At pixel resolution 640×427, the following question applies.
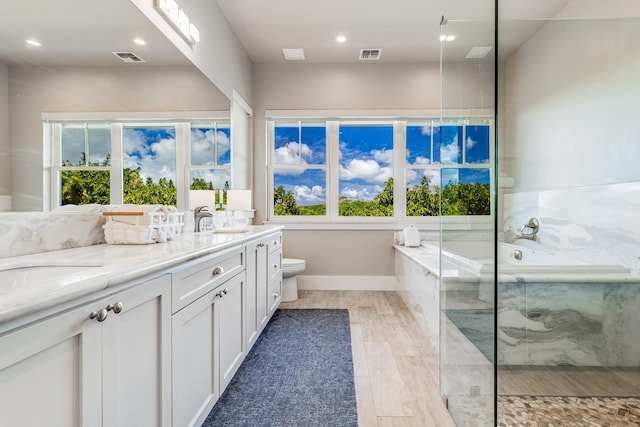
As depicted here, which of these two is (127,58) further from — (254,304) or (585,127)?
(585,127)

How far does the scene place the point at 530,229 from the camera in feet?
8.04

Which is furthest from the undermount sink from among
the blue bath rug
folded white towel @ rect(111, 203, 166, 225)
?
the blue bath rug

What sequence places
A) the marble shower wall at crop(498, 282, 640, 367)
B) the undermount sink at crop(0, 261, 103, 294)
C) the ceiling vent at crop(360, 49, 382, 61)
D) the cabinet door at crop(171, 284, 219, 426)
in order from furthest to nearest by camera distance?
1. the ceiling vent at crop(360, 49, 382, 61)
2. the marble shower wall at crop(498, 282, 640, 367)
3. the cabinet door at crop(171, 284, 219, 426)
4. the undermount sink at crop(0, 261, 103, 294)

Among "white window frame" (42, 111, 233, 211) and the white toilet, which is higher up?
"white window frame" (42, 111, 233, 211)

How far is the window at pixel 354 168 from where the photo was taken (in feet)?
14.8

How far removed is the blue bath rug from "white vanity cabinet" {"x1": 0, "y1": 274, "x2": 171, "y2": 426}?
25.4 inches

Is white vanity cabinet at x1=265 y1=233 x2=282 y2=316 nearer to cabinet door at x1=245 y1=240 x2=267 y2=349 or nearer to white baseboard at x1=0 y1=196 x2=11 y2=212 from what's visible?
cabinet door at x1=245 y1=240 x2=267 y2=349

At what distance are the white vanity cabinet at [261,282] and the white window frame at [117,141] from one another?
2.01 ft

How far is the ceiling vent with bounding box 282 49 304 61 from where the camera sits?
4023 millimetres

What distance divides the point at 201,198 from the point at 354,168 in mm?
2326

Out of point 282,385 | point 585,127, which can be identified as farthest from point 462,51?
point 282,385

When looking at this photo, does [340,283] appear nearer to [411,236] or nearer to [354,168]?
[411,236]

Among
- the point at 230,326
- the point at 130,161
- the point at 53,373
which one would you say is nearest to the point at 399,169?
the point at 230,326

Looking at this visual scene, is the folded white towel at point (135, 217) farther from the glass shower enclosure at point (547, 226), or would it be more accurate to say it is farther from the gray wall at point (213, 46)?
the glass shower enclosure at point (547, 226)
